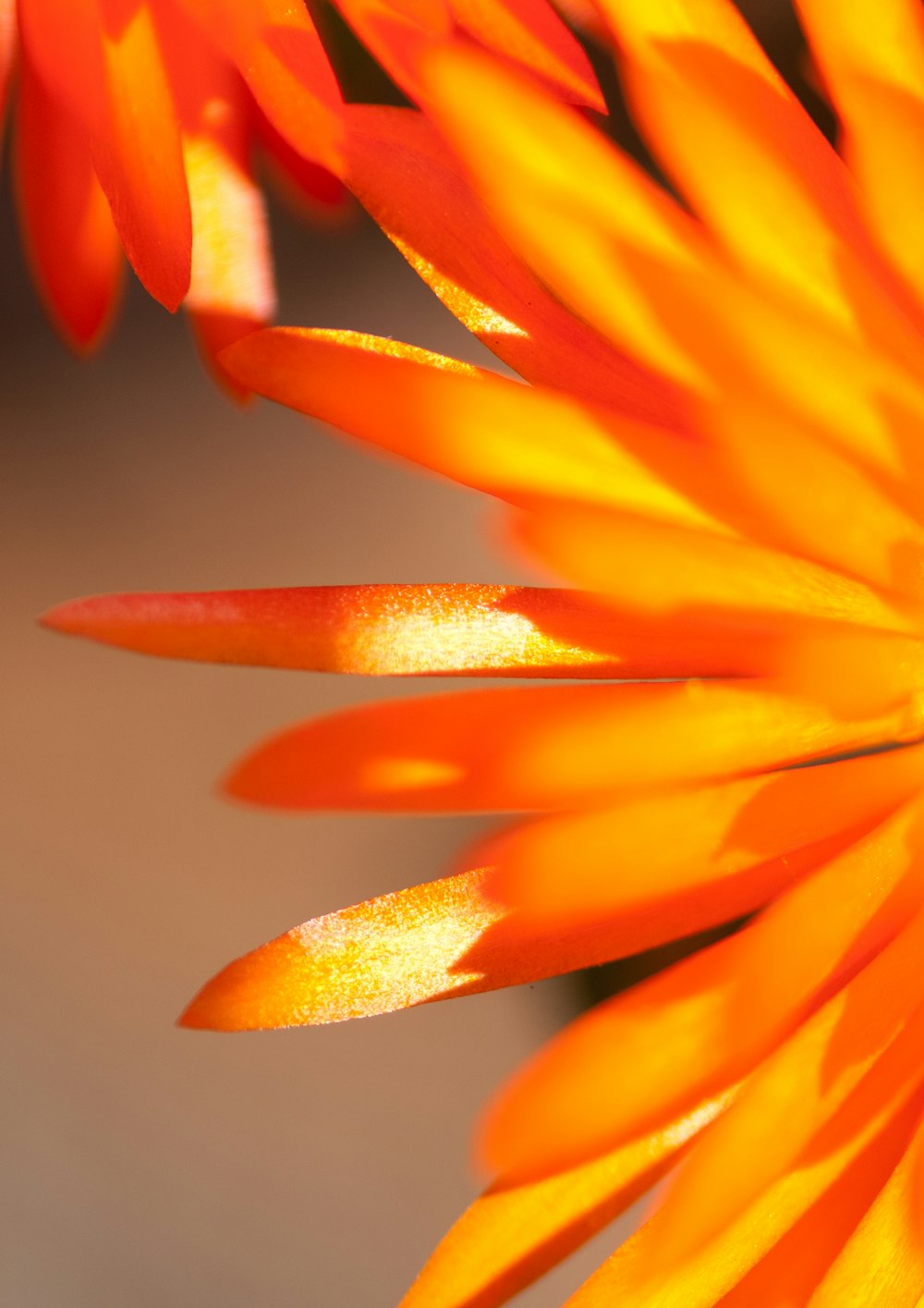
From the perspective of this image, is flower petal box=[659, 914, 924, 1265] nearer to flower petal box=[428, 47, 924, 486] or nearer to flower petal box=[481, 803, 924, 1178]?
flower petal box=[481, 803, 924, 1178]

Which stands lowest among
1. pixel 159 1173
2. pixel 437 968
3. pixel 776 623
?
pixel 159 1173

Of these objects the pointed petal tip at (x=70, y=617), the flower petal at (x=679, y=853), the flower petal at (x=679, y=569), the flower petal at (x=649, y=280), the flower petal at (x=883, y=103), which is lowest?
the flower petal at (x=679, y=853)

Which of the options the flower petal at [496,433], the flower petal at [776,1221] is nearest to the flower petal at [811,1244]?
the flower petal at [776,1221]

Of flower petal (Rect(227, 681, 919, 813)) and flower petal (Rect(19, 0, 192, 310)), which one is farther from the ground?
flower petal (Rect(19, 0, 192, 310))

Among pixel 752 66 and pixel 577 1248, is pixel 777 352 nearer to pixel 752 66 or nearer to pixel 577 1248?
pixel 752 66

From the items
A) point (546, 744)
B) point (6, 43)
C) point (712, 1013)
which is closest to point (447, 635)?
point (546, 744)

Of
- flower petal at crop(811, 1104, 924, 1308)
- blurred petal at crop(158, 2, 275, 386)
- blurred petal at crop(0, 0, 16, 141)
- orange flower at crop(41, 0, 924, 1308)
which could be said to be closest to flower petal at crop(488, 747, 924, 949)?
orange flower at crop(41, 0, 924, 1308)

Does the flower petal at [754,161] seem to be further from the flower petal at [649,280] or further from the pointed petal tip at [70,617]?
the pointed petal tip at [70,617]

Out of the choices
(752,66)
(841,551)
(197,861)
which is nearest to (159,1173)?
(197,861)
